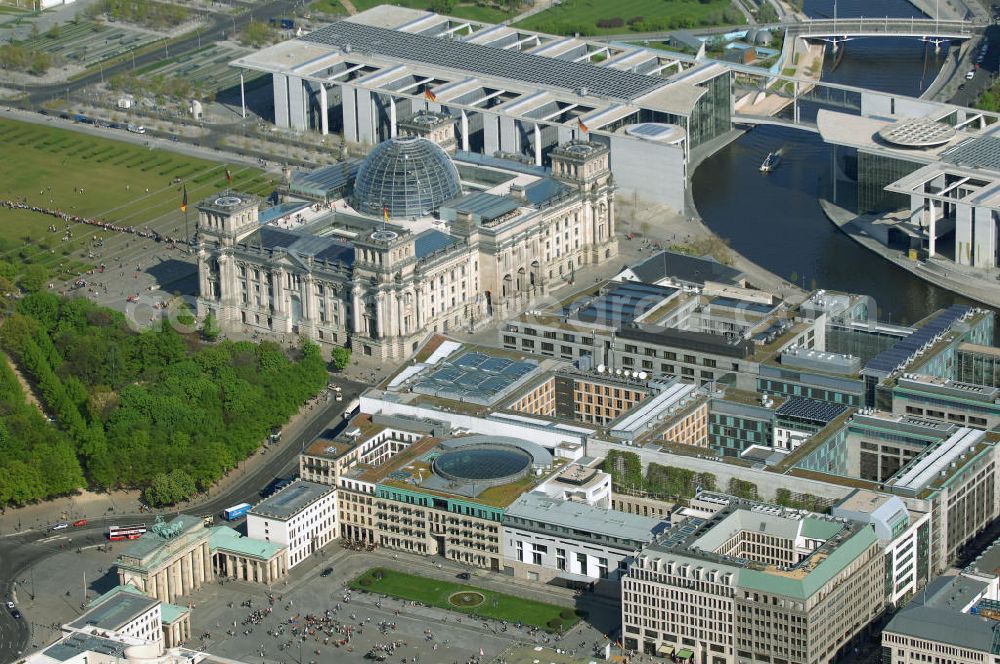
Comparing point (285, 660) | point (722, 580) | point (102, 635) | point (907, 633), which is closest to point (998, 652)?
point (907, 633)

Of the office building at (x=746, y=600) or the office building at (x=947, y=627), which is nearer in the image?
the office building at (x=947, y=627)

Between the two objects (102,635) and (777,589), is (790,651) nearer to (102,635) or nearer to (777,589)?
(777,589)

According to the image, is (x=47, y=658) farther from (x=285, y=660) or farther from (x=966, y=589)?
(x=966, y=589)

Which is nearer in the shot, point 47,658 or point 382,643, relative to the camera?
point 47,658

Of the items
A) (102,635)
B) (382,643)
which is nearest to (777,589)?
(382,643)

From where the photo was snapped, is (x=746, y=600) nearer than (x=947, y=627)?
No

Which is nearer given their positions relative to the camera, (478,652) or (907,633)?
(907,633)

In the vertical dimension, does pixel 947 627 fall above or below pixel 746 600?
above

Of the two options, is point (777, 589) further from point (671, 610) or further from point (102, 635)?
point (102, 635)

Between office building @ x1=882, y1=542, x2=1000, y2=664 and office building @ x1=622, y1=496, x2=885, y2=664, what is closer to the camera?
office building @ x1=882, y1=542, x2=1000, y2=664
